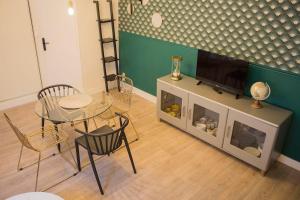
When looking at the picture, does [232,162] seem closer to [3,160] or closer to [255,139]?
[255,139]

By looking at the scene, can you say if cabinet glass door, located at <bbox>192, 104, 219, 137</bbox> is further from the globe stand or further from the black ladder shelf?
the black ladder shelf

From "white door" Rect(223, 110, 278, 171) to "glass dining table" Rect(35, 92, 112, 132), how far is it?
150 centimetres

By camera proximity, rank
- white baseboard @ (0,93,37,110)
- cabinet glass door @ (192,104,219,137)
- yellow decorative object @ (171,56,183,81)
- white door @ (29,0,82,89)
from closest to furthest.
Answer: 1. cabinet glass door @ (192,104,219,137)
2. yellow decorative object @ (171,56,183,81)
3. white door @ (29,0,82,89)
4. white baseboard @ (0,93,37,110)

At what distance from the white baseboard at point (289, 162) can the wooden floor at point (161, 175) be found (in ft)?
0.23

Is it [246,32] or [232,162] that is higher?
[246,32]

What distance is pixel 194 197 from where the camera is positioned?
2.62 meters

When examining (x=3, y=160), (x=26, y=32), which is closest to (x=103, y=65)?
(x=26, y=32)

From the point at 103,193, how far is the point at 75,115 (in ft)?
2.94

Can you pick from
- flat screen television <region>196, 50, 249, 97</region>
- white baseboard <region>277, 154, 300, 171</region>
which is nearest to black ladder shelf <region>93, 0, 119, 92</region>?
flat screen television <region>196, 50, 249, 97</region>

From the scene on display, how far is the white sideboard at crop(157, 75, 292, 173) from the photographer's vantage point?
276 cm

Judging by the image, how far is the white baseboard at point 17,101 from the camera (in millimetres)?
4161

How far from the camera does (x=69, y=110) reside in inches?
115

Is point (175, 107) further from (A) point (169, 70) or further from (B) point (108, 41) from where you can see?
(B) point (108, 41)

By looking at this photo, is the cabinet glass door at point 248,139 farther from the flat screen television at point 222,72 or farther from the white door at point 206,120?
the flat screen television at point 222,72
